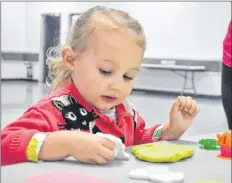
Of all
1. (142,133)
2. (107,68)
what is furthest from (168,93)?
(107,68)

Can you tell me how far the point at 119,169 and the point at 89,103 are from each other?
1.06 ft

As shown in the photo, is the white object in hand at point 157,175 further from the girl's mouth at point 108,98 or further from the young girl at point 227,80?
A: the young girl at point 227,80

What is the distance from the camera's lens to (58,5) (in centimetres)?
1046

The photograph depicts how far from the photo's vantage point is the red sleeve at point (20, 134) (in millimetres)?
737

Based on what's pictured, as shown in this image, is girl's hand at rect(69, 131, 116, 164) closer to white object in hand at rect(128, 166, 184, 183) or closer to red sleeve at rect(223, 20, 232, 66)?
white object in hand at rect(128, 166, 184, 183)

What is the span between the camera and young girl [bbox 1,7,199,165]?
0.71 meters

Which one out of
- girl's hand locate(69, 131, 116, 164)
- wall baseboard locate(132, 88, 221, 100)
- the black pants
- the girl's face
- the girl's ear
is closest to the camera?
girl's hand locate(69, 131, 116, 164)

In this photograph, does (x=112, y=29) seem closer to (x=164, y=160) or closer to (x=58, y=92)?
(x=58, y=92)

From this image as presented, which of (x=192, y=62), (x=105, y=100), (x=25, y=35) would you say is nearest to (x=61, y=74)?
(x=105, y=100)

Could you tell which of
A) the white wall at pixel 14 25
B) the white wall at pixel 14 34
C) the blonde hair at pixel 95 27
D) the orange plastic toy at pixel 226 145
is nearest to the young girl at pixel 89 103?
the blonde hair at pixel 95 27

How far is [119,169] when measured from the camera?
0.66 m

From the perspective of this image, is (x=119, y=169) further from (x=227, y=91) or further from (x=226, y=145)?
(x=227, y=91)

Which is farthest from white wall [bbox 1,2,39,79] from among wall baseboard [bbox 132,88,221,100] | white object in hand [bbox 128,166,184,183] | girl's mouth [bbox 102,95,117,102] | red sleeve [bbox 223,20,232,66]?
white object in hand [bbox 128,166,184,183]

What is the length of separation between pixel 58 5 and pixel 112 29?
9.86 meters
